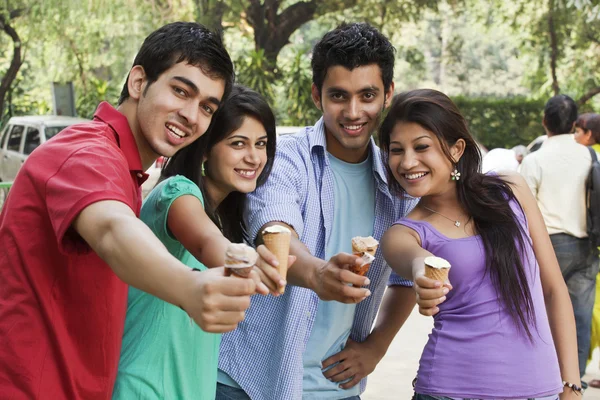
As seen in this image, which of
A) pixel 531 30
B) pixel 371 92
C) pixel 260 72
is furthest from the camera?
pixel 531 30

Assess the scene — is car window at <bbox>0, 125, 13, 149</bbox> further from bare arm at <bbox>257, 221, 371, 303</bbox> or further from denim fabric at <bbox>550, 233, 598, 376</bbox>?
bare arm at <bbox>257, 221, 371, 303</bbox>

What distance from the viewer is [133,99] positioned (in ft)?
8.02

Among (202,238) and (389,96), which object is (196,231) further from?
(389,96)

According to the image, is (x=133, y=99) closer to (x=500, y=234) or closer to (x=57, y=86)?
(x=500, y=234)

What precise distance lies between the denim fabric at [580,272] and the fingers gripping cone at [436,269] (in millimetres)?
3967

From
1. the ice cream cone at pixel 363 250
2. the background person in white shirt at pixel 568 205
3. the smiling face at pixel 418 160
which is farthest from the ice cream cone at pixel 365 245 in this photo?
the background person in white shirt at pixel 568 205

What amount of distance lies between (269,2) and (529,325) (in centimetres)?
1861

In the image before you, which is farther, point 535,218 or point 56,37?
point 56,37

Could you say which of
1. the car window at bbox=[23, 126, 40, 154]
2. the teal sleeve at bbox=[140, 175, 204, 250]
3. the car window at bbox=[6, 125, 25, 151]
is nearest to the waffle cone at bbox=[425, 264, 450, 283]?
the teal sleeve at bbox=[140, 175, 204, 250]

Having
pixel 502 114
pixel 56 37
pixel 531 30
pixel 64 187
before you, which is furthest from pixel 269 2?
pixel 64 187

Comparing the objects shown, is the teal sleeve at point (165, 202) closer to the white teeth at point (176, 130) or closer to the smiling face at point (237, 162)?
the white teeth at point (176, 130)

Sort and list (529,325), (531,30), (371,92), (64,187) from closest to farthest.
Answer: (64,187), (529,325), (371,92), (531,30)

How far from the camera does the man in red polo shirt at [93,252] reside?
1.73m

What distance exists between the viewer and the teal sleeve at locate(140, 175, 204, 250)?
2289 millimetres
